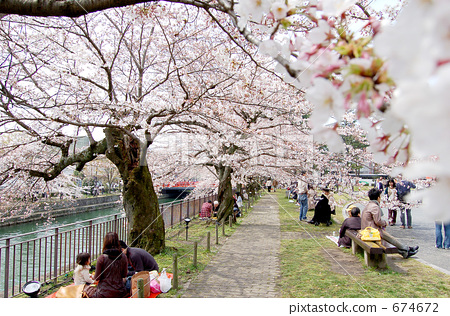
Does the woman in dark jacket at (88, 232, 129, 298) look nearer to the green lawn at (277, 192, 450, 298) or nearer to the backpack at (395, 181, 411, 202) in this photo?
the green lawn at (277, 192, 450, 298)

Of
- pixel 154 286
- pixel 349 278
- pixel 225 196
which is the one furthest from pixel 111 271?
pixel 225 196

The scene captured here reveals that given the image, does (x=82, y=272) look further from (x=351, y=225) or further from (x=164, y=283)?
(x=351, y=225)

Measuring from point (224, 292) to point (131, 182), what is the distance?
367 centimetres

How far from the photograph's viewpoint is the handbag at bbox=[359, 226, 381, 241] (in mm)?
6855

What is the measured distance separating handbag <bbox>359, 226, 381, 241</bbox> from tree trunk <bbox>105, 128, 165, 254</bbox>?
494 centimetres

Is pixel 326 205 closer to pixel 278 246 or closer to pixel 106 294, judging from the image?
pixel 278 246

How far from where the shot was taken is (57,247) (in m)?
6.29

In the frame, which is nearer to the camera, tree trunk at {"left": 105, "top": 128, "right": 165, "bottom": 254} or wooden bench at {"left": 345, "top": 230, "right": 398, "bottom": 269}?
wooden bench at {"left": 345, "top": 230, "right": 398, "bottom": 269}

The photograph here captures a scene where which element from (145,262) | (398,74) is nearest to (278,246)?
(145,262)

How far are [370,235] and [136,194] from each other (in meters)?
5.55

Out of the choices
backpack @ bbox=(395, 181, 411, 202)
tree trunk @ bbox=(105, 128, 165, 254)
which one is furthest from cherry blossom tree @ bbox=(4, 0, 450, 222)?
backpack @ bbox=(395, 181, 411, 202)

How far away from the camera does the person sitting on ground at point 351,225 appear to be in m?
8.41
